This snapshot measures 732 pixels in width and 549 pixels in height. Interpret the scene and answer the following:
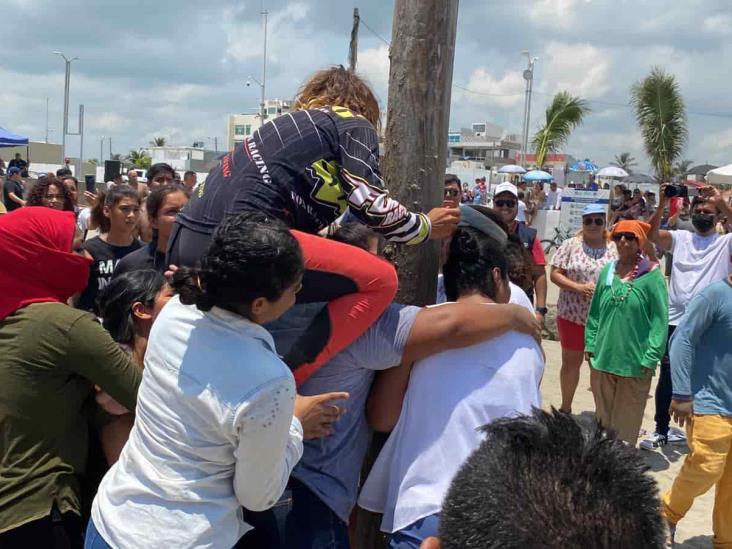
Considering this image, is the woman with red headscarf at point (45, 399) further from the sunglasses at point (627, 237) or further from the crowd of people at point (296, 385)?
the sunglasses at point (627, 237)

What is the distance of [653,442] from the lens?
6.09 meters

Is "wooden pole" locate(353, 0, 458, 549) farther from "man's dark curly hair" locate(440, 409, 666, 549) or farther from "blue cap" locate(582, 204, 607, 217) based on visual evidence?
"blue cap" locate(582, 204, 607, 217)

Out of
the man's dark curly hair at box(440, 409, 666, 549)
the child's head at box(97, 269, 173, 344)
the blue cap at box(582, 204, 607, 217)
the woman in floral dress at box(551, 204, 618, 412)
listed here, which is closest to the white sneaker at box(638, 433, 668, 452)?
the woman in floral dress at box(551, 204, 618, 412)

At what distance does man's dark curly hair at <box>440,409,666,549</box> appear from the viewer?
1.02m

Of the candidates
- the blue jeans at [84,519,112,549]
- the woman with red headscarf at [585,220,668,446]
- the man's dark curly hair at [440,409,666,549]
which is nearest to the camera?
the man's dark curly hair at [440,409,666,549]

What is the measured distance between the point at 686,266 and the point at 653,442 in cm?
157

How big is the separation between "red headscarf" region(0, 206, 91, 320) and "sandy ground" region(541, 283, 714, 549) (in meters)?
1.77

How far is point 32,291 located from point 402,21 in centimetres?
161

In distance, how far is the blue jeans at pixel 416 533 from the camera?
1942 millimetres

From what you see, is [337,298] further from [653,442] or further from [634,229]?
[653,442]

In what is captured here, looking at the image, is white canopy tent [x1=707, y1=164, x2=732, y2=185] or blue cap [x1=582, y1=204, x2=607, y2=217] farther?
white canopy tent [x1=707, y1=164, x2=732, y2=185]

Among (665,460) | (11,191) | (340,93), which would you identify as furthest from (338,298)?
(11,191)

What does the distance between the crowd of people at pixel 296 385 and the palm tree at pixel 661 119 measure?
22962 millimetres

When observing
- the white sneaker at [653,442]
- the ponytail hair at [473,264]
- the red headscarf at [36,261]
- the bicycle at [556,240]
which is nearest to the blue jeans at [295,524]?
the ponytail hair at [473,264]
